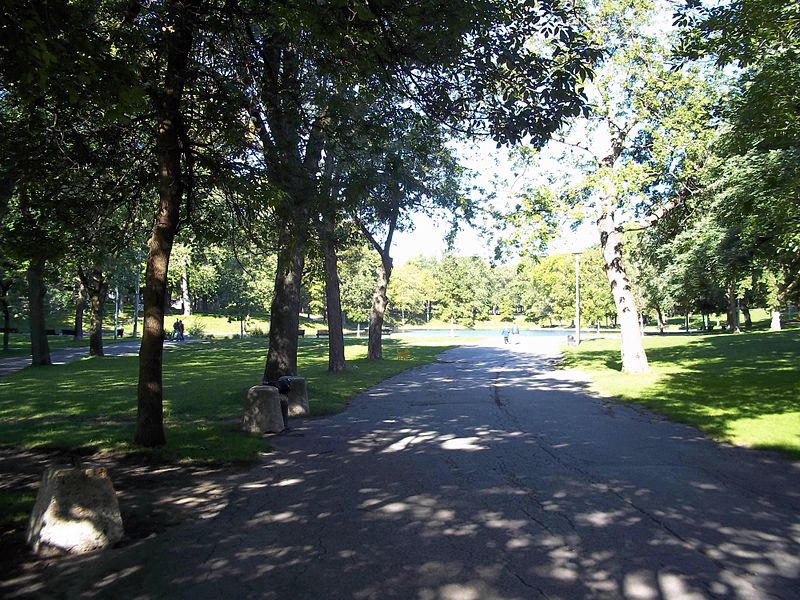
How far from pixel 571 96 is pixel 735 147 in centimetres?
871

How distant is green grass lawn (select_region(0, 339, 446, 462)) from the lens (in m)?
8.66

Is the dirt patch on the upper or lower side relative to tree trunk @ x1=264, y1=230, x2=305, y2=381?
lower

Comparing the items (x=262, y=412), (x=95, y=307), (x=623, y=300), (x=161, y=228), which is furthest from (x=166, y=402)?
(x=95, y=307)

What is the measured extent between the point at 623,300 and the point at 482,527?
53.5 feet

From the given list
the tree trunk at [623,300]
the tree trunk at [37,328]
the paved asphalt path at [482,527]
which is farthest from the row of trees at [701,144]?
the tree trunk at [37,328]

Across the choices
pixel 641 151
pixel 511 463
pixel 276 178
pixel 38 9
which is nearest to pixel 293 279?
pixel 276 178

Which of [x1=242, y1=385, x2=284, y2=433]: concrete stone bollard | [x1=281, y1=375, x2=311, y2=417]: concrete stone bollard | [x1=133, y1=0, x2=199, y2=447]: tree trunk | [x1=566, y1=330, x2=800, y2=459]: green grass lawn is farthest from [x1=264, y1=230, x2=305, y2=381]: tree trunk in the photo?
[x1=566, y1=330, x2=800, y2=459]: green grass lawn

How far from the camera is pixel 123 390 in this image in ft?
49.3

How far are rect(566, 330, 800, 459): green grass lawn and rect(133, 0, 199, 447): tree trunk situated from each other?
8.26m

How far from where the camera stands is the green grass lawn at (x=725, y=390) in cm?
944

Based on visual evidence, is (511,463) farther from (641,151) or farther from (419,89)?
(641,151)

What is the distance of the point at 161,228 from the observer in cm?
818

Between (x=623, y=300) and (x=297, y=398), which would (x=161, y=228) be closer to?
(x=297, y=398)

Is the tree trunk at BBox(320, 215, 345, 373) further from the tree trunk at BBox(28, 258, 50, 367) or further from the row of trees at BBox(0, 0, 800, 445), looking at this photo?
the tree trunk at BBox(28, 258, 50, 367)
